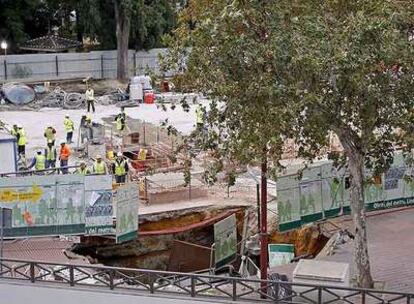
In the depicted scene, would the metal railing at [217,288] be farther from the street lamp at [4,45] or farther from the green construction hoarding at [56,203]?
the street lamp at [4,45]

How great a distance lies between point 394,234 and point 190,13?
8.27 metres

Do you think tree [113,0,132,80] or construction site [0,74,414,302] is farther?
tree [113,0,132,80]

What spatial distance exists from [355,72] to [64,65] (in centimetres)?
4043

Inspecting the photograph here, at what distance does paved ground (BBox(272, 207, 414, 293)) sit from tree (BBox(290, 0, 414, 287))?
8.53 ft

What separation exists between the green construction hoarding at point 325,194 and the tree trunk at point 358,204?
11.8 ft

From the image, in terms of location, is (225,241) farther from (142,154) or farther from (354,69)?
(354,69)

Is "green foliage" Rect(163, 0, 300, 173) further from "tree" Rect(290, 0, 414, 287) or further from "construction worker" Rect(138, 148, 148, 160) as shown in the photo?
"construction worker" Rect(138, 148, 148, 160)

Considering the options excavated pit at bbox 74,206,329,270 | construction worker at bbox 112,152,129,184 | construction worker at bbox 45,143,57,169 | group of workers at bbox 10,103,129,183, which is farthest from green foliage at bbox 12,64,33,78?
excavated pit at bbox 74,206,329,270

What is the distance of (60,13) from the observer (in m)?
55.8

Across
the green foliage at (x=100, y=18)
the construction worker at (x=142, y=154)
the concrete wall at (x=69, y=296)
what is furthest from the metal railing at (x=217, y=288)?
the green foliage at (x=100, y=18)

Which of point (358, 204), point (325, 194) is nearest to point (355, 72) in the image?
point (358, 204)

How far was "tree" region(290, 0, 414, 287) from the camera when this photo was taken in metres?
12.6

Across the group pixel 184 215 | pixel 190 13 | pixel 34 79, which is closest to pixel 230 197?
pixel 184 215

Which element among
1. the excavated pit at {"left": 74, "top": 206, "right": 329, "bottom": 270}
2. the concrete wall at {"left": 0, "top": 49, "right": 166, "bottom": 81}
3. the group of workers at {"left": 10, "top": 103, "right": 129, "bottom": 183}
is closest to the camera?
→ the excavated pit at {"left": 74, "top": 206, "right": 329, "bottom": 270}
